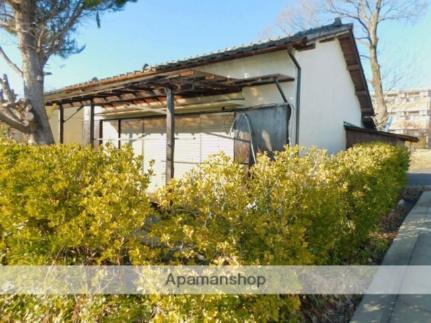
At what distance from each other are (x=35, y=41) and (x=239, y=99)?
5.40m

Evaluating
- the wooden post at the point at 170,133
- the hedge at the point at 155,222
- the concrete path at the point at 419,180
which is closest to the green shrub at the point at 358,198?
the hedge at the point at 155,222

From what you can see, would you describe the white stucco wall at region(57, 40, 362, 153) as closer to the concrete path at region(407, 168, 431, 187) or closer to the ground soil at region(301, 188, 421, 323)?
the ground soil at region(301, 188, 421, 323)

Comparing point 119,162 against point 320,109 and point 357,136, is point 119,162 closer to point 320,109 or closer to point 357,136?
point 320,109

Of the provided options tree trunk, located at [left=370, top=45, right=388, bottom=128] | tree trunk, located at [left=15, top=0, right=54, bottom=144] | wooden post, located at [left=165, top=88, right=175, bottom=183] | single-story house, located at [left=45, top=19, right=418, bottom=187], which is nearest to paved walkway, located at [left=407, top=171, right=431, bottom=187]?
tree trunk, located at [left=370, top=45, right=388, bottom=128]

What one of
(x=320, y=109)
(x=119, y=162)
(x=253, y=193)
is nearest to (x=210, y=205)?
(x=253, y=193)

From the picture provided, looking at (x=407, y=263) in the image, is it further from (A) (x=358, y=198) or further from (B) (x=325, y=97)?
(B) (x=325, y=97)

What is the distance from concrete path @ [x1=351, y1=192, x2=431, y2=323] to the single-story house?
3.30 meters

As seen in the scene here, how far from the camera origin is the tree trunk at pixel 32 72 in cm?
732

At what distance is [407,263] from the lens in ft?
15.5

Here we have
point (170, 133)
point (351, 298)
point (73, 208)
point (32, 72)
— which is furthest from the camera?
point (32, 72)

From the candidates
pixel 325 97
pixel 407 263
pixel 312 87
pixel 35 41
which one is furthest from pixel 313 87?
pixel 35 41

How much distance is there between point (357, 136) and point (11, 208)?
1260 cm

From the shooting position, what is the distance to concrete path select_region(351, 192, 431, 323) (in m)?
3.33

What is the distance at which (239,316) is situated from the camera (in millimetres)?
2025
